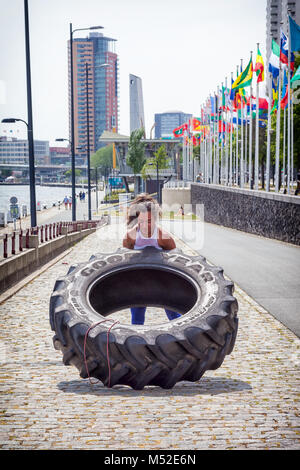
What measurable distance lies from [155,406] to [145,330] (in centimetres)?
77

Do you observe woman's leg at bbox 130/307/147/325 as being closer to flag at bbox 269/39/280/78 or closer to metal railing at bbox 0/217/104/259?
metal railing at bbox 0/217/104/259

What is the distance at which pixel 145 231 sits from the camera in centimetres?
712

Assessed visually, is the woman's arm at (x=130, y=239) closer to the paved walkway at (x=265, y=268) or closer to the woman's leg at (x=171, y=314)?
the woman's leg at (x=171, y=314)

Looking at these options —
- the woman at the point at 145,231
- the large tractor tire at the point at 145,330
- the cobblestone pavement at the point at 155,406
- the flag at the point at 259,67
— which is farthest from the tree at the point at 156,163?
Answer: the cobblestone pavement at the point at 155,406

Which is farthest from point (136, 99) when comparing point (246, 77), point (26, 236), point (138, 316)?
point (138, 316)

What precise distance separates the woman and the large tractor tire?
0.11 metres

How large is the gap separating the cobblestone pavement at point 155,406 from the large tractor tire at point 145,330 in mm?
250

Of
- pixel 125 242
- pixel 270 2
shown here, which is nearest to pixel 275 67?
pixel 125 242

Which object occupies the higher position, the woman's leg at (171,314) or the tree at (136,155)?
the tree at (136,155)

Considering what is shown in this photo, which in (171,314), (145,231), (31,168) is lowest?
(171,314)

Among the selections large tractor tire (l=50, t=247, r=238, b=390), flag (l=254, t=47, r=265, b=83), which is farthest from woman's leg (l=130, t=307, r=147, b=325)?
flag (l=254, t=47, r=265, b=83)

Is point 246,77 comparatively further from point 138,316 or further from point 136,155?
point 136,155

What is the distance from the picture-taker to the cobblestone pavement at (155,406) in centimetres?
440

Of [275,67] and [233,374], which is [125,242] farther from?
[275,67]
